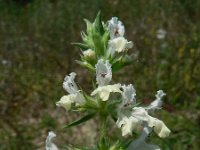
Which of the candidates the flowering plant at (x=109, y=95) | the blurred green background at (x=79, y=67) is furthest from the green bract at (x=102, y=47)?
the blurred green background at (x=79, y=67)

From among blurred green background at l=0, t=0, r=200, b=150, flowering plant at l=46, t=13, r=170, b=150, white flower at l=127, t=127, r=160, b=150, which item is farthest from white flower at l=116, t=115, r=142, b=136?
blurred green background at l=0, t=0, r=200, b=150

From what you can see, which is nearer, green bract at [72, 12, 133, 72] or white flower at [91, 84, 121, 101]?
white flower at [91, 84, 121, 101]

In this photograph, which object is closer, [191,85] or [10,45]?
[191,85]

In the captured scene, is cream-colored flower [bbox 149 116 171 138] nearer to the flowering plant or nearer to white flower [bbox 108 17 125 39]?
the flowering plant

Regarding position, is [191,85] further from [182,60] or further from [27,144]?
[27,144]

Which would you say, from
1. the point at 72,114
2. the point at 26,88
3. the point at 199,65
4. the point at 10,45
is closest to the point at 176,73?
the point at 199,65

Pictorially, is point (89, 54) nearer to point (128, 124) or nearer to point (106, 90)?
point (106, 90)
